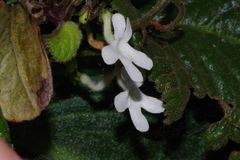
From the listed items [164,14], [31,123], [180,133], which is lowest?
[31,123]

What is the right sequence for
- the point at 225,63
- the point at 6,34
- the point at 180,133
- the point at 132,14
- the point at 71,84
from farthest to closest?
the point at 180,133
the point at 71,84
the point at 225,63
the point at 132,14
the point at 6,34

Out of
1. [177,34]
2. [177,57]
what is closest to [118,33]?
[177,57]

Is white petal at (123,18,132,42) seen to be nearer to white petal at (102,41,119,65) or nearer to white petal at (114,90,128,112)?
white petal at (102,41,119,65)

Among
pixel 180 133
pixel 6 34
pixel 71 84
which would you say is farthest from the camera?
pixel 180 133

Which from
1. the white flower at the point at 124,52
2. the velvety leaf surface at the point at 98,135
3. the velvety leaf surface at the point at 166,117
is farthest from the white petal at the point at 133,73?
the velvety leaf surface at the point at 98,135

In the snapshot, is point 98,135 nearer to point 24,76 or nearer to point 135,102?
point 135,102

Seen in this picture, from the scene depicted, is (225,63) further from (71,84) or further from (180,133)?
(71,84)

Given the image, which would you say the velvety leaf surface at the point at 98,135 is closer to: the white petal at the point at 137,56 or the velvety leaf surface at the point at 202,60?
the velvety leaf surface at the point at 202,60

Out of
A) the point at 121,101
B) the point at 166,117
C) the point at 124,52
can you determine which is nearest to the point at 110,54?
the point at 124,52
